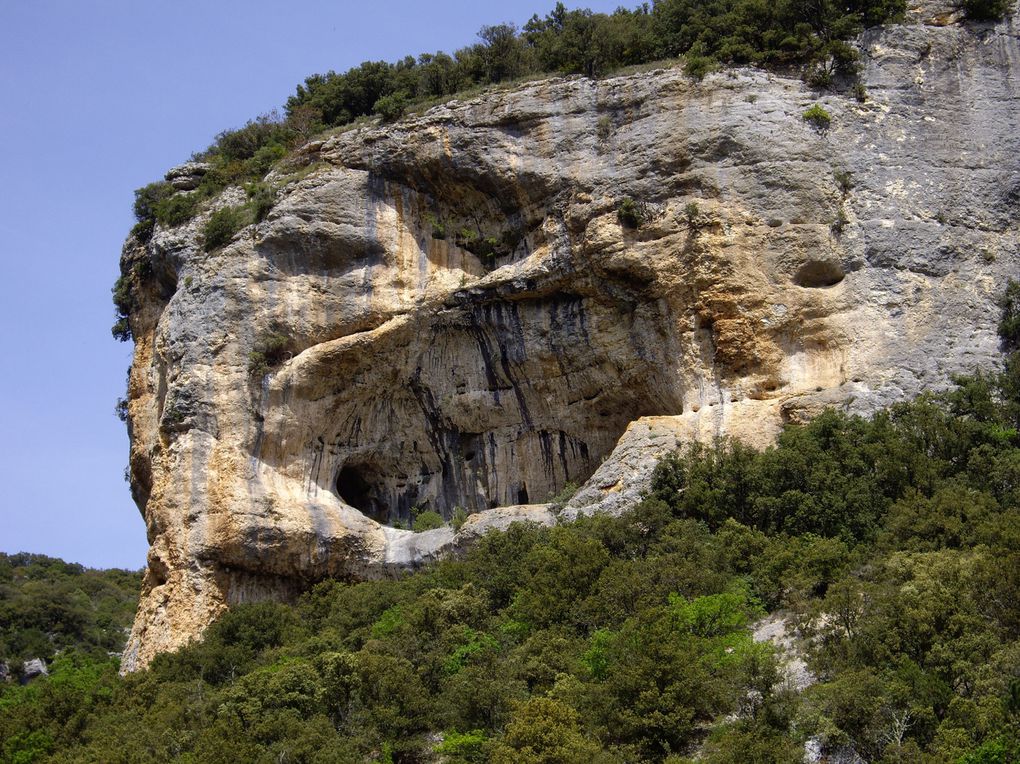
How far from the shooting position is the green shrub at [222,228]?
111 feet

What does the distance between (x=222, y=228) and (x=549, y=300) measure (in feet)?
26.6

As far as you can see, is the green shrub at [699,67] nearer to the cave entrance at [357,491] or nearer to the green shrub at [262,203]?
the green shrub at [262,203]

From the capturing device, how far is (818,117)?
31781 mm

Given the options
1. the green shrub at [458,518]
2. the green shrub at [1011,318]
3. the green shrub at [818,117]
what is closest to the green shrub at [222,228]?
the green shrub at [458,518]

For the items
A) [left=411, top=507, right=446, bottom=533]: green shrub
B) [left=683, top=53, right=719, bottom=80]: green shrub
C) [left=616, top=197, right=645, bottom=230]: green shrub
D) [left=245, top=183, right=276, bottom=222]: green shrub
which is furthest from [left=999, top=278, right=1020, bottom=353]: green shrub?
[left=245, top=183, right=276, bottom=222]: green shrub

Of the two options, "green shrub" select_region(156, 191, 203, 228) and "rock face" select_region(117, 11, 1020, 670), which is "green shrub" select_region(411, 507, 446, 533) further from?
"green shrub" select_region(156, 191, 203, 228)

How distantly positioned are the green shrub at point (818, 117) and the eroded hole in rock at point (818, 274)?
3.59m

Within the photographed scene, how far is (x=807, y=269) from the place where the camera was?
30234 millimetres

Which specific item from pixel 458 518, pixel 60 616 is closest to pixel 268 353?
pixel 458 518

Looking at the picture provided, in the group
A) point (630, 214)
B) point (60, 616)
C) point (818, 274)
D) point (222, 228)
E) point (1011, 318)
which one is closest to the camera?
point (1011, 318)

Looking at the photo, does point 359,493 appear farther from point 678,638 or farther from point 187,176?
point 678,638

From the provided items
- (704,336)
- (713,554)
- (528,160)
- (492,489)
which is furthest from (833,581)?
(528,160)

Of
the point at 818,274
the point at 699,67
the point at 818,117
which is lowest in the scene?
the point at 818,274

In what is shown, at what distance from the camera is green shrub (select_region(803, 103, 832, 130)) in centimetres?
3177
